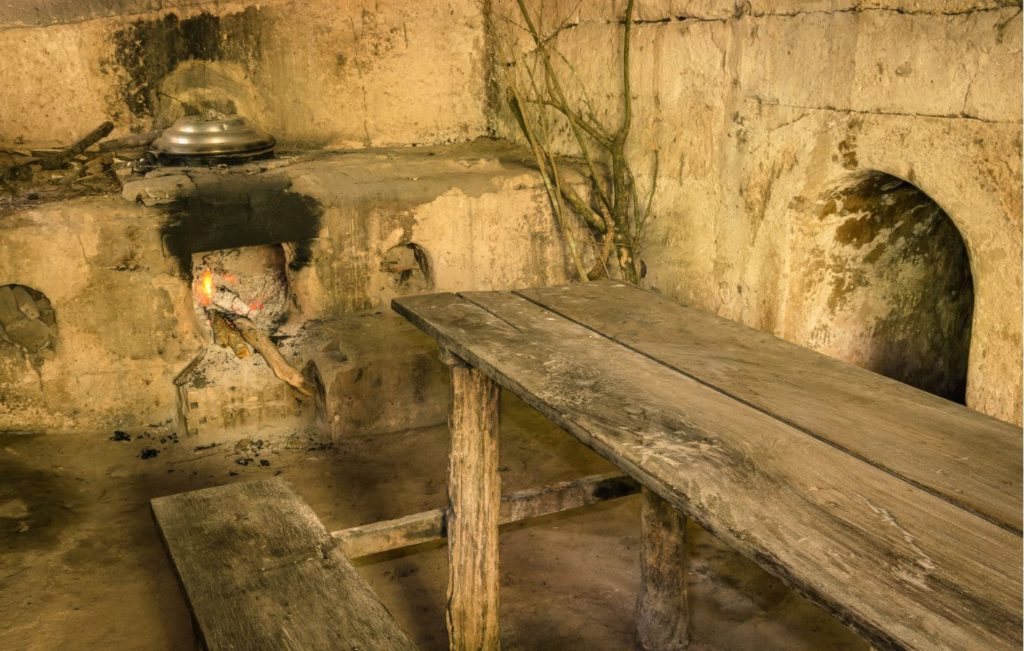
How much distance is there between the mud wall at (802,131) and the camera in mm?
3359

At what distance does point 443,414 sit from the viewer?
5.68 meters

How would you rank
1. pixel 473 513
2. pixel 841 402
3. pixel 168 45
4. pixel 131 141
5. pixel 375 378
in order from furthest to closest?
pixel 168 45, pixel 131 141, pixel 375 378, pixel 473 513, pixel 841 402

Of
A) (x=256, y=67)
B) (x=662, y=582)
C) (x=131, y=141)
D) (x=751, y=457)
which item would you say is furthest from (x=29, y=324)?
(x=751, y=457)

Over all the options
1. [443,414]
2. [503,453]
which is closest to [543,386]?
[503,453]

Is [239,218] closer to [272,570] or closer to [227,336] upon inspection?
[227,336]

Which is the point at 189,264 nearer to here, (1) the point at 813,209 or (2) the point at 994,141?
(1) the point at 813,209

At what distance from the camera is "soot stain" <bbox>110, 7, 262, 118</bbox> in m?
6.07

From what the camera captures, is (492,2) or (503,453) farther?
(492,2)

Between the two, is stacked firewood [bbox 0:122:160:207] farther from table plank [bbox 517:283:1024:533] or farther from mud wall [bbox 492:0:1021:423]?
table plank [bbox 517:283:1024:533]

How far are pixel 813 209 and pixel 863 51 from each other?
0.75 m

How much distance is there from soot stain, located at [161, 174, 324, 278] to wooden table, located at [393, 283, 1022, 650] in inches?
89.7

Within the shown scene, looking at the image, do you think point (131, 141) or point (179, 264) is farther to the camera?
point (131, 141)

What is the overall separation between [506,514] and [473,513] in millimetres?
174

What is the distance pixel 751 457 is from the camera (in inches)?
79.0
